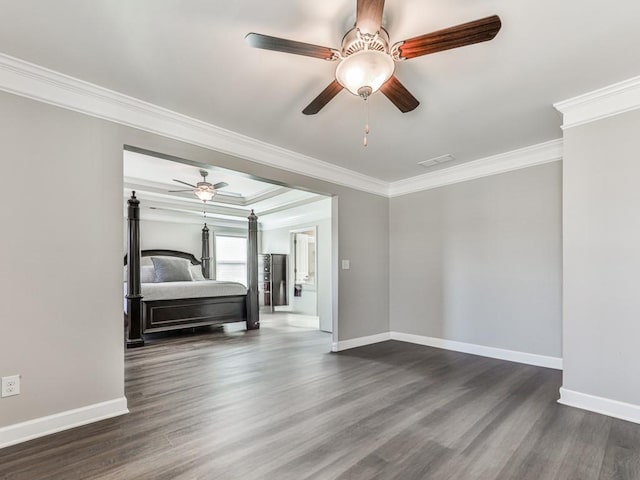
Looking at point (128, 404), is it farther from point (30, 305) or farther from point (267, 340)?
point (267, 340)

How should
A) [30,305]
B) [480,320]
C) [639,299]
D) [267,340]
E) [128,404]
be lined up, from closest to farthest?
1. [30,305]
2. [639,299]
3. [128,404]
4. [480,320]
5. [267,340]

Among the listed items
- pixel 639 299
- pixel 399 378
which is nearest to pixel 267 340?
pixel 399 378

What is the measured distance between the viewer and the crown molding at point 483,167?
3572 mm

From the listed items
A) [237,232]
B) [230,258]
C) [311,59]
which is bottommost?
[230,258]

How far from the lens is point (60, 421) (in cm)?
220

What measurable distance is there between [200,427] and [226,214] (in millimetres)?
5953

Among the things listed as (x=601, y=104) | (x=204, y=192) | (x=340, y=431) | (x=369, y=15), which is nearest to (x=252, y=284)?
(x=204, y=192)

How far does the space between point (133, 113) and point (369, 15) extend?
2133 mm

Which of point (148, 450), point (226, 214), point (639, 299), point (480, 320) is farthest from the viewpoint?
point (226, 214)

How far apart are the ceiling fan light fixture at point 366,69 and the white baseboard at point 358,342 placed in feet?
11.0

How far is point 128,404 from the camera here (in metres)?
2.61

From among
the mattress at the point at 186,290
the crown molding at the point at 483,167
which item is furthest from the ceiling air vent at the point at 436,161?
the mattress at the point at 186,290

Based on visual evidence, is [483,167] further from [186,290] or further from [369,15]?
[186,290]

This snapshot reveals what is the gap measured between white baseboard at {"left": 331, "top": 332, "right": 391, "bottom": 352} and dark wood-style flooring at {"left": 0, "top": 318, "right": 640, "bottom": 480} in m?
0.70
